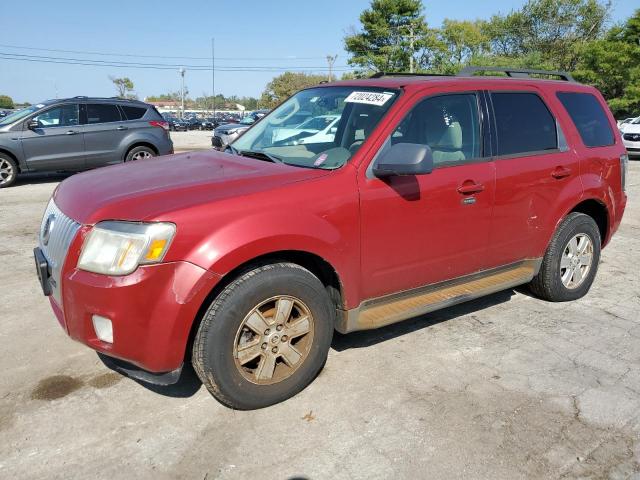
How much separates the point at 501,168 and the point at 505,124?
14.7 inches

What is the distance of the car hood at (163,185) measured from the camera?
270cm

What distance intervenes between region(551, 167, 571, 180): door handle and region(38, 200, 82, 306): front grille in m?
3.37

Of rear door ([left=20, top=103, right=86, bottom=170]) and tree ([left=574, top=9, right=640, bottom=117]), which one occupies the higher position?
tree ([left=574, top=9, right=640, bottom=117])

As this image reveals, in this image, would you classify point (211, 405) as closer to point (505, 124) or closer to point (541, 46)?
point (505, 124)

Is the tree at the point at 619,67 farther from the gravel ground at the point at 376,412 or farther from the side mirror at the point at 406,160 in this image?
the side mirror at the point at 406,160

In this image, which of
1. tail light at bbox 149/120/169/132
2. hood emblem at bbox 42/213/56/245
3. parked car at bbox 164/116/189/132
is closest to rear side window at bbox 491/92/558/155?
hood emblem at bbox 42/213/56/245

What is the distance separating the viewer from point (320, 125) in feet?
12.4

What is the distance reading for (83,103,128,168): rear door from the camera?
11.0 meters

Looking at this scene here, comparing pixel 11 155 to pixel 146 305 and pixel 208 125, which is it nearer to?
pixel 146 305

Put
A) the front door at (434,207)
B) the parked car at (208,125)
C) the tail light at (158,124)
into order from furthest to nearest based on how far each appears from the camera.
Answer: the parked car at (208,125) → the tail light at (158,124) → the front door at (434,207)

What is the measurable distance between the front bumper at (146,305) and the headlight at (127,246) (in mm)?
39

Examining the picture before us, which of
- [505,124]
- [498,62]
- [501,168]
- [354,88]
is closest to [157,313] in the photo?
[354,88]

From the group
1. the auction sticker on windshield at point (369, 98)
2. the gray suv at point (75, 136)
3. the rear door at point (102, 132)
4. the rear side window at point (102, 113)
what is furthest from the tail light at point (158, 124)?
the auction sticker on windshield at point (369, 98)

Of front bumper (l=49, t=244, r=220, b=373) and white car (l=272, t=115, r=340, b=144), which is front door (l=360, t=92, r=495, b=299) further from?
front bumper (l=49, t=244, r=220, b=373)
